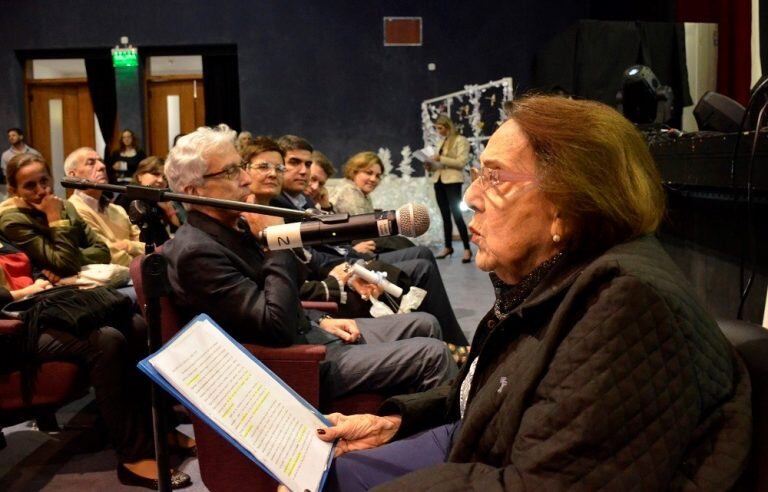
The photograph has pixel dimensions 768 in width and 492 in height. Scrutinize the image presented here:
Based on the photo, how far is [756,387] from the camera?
33.9 inches

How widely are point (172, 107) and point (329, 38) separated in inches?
93.0

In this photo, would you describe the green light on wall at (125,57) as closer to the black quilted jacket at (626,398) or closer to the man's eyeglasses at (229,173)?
the man's eyeglasses at (229,173)

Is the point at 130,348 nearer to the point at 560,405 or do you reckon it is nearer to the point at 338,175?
the point at 560,405

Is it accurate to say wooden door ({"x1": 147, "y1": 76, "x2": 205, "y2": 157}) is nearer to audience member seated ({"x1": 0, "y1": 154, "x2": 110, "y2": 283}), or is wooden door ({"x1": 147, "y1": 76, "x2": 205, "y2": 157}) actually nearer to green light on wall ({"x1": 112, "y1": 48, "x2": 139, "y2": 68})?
green light on wall ({"x1": 112, "y1": 48, "x2": 139, "y2": 68})

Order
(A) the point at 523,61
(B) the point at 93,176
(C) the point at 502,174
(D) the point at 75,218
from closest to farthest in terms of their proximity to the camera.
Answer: (C) the point at 502,174 → (D) the point at 75,218 → (B) the point at 93,176 → (A) the point at 523,61

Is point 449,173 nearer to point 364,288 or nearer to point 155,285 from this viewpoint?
point 364,288

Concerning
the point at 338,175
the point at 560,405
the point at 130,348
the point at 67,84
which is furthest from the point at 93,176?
the point at 67,84

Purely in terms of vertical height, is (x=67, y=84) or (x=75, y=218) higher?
(x=67, y=84)

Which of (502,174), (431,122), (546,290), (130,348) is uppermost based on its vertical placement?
(431,122)

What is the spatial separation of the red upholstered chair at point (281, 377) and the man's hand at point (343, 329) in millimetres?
368

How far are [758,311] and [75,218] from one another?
2933 millimetres

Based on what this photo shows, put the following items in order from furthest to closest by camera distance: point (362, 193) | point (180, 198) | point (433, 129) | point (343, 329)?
point (433, 129) → point (362, 193) → point (343, 329) → point (180, 198)

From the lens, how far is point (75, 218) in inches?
127

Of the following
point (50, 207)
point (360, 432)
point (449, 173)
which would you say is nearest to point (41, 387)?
point (50, 207)
